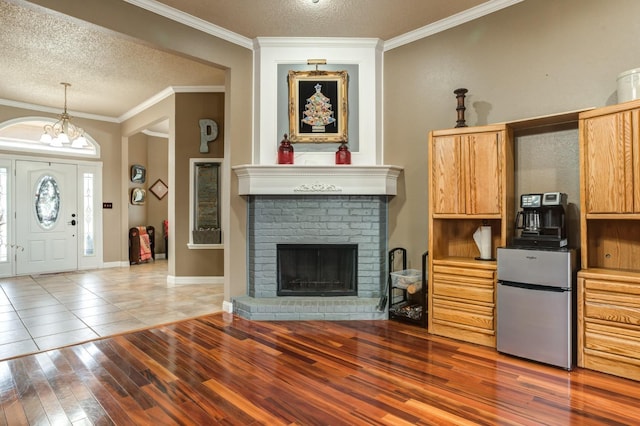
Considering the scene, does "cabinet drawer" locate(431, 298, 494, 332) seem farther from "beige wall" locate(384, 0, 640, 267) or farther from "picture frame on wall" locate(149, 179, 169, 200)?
"picture frame on wall" locate(149, 179, 169, 200)

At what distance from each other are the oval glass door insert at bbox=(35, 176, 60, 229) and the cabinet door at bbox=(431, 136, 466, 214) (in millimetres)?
6919

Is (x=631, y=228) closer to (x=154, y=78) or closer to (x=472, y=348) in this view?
(x=472, y=348)

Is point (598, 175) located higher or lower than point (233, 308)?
higher

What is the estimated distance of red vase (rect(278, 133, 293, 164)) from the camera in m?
4.00

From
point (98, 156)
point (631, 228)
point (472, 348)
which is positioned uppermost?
point (98, 156)

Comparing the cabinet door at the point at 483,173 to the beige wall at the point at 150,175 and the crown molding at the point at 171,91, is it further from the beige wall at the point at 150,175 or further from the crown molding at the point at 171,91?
the beige wall at the point at 150,175

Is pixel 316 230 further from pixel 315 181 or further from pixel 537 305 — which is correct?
pixel 537 305

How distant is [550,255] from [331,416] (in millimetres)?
1965

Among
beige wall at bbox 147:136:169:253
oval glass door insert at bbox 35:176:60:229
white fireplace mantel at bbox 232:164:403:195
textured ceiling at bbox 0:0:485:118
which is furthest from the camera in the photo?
beige wall at bbox 147:136:169:253

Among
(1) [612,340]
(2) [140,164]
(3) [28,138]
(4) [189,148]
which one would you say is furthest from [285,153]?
(2) [140,164]

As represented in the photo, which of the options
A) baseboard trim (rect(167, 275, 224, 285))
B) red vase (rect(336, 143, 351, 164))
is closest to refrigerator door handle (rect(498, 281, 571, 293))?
red vase (rect(336, 143, 351, 164))

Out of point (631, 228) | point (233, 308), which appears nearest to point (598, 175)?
point (631, 228)

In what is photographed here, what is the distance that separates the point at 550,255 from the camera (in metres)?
2.71

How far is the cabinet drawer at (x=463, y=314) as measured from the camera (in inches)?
121
